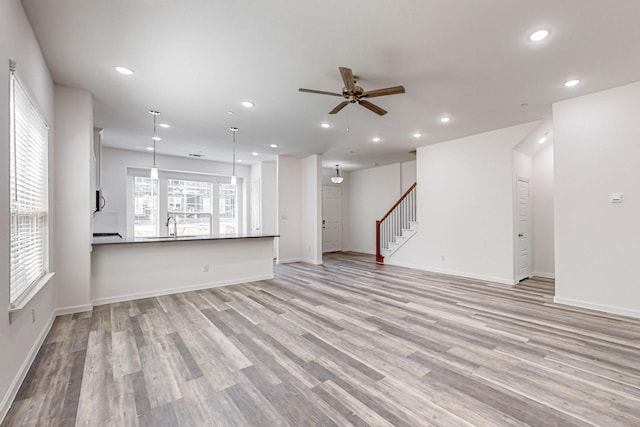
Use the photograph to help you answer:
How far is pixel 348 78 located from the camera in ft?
9.24

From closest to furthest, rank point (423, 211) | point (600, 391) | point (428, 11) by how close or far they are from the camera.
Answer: point (600, 391), point (428, 11), point (423, 211)

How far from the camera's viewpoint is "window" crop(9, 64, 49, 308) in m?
2.15

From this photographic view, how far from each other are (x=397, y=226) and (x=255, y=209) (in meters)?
4.38

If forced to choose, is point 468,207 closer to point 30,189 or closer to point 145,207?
point 30,189

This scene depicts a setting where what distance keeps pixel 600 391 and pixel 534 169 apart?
16.6ft

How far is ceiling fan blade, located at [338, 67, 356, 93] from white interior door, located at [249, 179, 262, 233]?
6.00 meters

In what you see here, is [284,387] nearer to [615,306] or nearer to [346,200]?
[615,306]

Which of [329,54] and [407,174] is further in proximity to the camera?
[407,174]

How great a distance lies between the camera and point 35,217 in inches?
109

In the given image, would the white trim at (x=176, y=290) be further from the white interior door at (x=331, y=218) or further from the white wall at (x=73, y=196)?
the white interior door at (x=331, y=218)

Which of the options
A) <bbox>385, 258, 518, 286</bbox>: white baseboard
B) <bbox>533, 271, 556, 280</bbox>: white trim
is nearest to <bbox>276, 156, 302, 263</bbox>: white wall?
<bbox>385, 258, 518, 286</bbox>: white baseboard

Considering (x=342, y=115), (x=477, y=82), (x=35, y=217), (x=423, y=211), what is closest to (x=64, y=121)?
(x=35, y=217)

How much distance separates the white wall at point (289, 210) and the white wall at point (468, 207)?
10.0 feet

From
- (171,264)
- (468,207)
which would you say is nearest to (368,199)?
(468,207)
